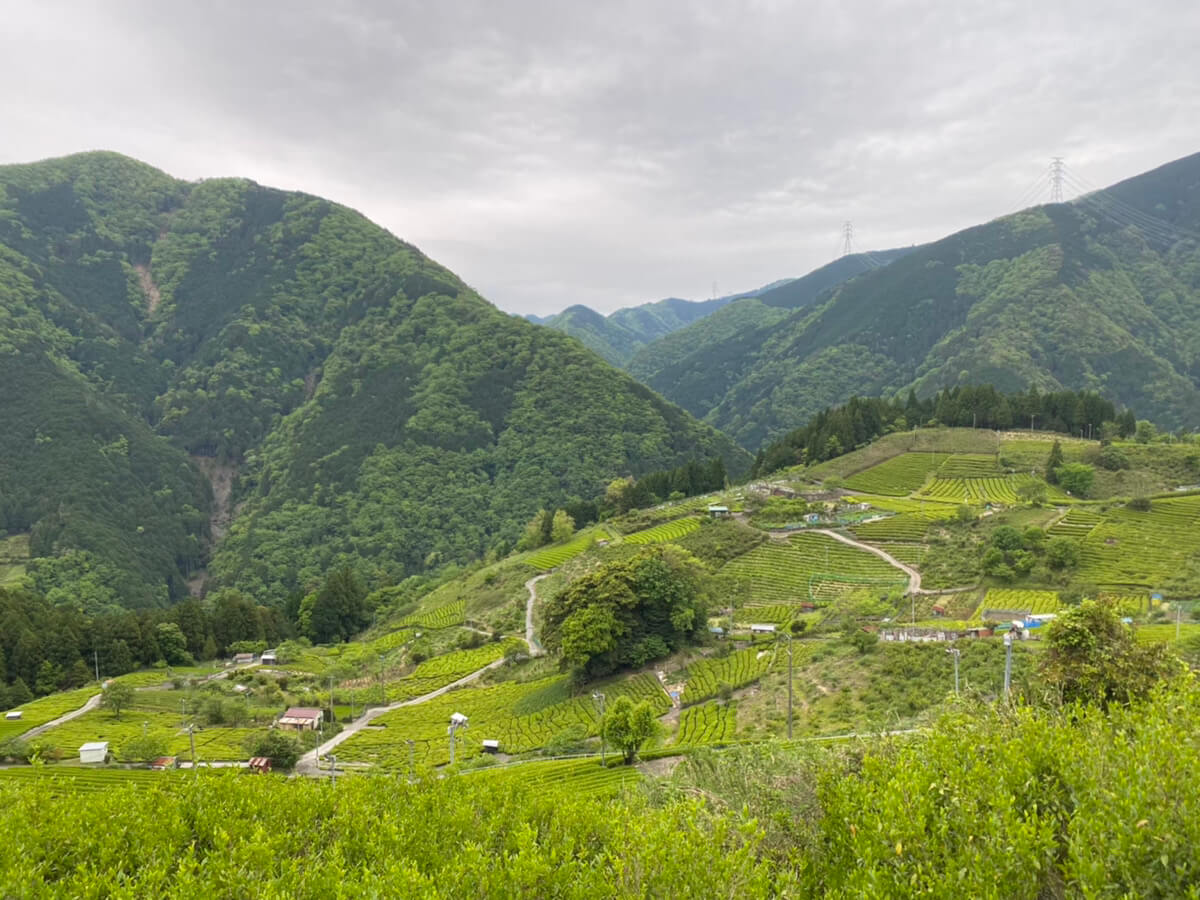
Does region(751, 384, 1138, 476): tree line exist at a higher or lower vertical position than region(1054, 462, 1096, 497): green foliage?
higher

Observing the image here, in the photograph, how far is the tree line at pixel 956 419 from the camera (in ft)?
262

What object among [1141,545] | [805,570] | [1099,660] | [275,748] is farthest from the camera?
[805,570]

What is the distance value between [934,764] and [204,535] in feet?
445

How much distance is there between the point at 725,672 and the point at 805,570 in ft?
61.0

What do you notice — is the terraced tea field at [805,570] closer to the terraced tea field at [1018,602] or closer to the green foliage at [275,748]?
the terraced tea field at [1018,602]

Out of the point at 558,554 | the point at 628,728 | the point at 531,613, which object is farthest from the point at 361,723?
the point at 558,554

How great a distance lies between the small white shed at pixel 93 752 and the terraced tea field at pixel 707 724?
3049 cm

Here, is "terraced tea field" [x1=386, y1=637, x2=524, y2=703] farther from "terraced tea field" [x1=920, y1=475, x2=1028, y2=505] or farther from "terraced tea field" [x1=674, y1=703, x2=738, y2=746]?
"terraced tea field" [x1=920, y1=475, x2=1028, y2=505]

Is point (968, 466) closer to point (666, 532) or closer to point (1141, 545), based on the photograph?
point (1141, 545)

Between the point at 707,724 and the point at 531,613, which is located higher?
the point at 707,724

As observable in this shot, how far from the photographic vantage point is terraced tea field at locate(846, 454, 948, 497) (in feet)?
236

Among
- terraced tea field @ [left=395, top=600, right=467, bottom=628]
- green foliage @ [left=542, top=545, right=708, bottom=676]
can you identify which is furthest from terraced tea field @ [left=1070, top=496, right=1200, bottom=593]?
terraced tea field @ [left=395, top=600, right=467, bottom=628]

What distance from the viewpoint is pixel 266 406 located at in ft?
499

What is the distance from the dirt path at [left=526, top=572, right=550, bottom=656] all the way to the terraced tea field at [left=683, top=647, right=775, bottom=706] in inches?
699
